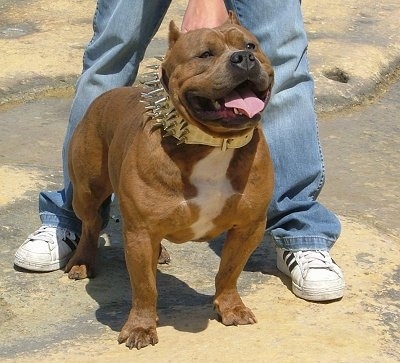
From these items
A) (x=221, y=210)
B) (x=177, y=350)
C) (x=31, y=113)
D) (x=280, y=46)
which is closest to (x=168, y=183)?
(x=221, y=210)

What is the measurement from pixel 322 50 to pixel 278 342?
170 inches

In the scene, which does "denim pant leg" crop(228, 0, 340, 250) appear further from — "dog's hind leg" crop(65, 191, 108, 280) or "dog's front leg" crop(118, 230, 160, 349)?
"dog's front leg" crop(118, 230, 160, 349)

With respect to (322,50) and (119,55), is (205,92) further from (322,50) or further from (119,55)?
(322,50)

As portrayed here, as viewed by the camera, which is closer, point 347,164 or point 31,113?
point 347,164

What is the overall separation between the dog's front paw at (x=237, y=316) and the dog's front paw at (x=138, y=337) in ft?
0.98

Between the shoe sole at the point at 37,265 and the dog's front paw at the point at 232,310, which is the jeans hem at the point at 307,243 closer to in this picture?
the dog's front paw at the point at 232,310

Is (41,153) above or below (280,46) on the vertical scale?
below

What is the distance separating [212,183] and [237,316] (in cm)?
58

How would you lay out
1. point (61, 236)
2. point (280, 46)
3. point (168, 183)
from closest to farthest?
point (168, 183) → point (280, 46) → point (61, 236)

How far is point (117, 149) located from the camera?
375cm

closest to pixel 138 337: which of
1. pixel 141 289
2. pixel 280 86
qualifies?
pixel 141 289

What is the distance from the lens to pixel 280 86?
4.22 m

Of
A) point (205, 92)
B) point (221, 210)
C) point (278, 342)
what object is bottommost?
point (278, 342)

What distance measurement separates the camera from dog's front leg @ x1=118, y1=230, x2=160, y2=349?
11.5 ft
